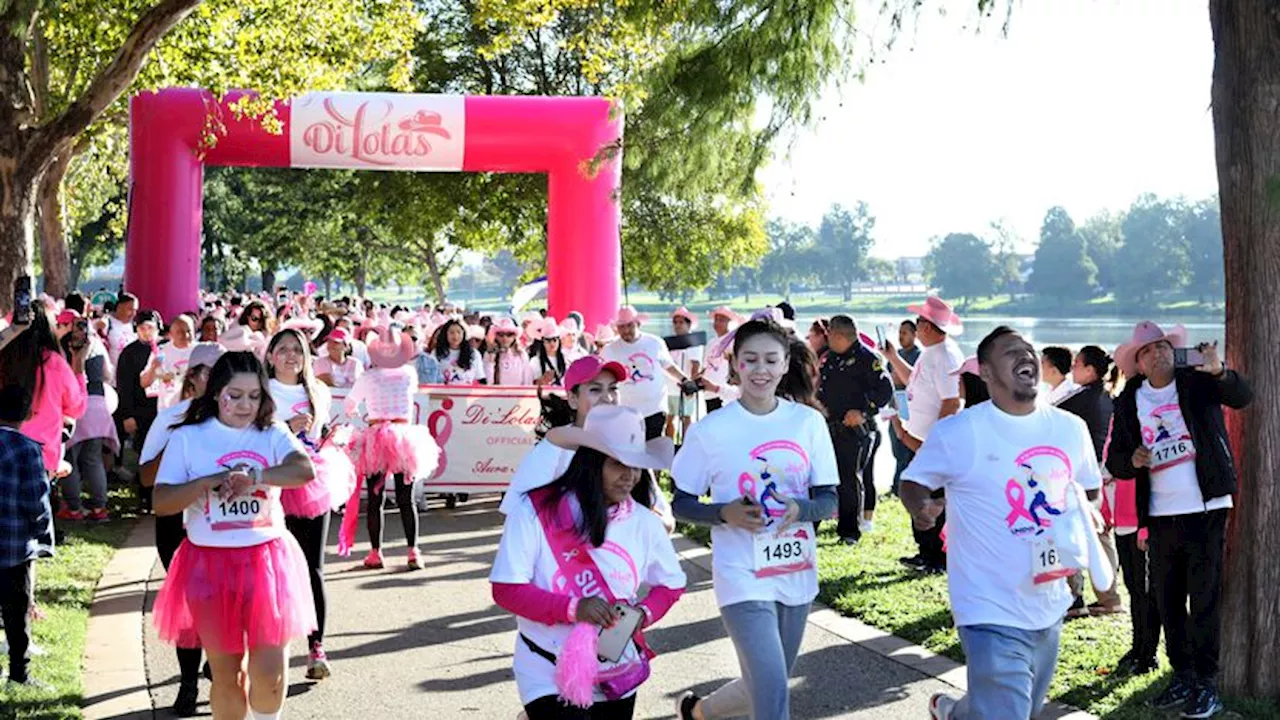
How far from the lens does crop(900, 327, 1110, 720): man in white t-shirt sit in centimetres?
550

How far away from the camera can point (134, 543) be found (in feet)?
41.1

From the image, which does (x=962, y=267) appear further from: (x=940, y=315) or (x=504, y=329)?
(x=940, y=315)

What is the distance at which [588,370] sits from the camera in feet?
19.5

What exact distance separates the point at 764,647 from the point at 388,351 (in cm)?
627

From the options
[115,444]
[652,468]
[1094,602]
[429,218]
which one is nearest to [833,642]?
[1094,602]

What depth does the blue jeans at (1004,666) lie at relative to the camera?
5484 mm

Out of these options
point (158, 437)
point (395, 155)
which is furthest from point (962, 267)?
point (158, 437)

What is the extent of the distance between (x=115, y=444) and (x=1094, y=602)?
29.1ft

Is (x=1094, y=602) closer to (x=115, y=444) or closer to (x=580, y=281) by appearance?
(x=115, y=444)

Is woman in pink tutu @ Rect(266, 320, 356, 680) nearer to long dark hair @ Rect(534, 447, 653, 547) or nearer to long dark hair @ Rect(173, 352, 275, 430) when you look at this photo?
long dark hair @ Rect(173, 352, 275, 430)

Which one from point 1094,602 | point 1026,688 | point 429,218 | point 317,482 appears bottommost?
point 1094,602

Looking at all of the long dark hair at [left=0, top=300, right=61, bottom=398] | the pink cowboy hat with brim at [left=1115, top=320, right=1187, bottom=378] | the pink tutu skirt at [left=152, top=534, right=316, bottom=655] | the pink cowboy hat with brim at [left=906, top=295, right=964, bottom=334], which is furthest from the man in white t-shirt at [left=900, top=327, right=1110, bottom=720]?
the pink cowboy hat with brim at [left=906, top=295, right=964, bottom=334]

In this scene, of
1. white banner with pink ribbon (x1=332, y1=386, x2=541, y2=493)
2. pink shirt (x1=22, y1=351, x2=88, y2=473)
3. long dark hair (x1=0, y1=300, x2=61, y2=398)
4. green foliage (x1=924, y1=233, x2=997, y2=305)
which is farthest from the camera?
green foliage (x1=924, y1=233, x2=997, y2=305)

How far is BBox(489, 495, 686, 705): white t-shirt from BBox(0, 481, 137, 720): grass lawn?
332 centimetres
